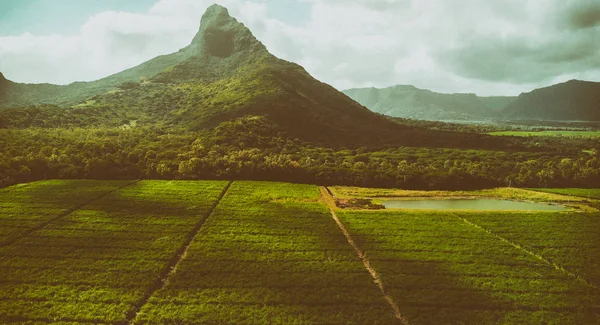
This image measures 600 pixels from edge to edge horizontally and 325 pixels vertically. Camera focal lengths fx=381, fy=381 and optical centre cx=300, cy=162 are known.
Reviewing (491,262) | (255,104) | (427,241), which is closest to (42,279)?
(427,241)

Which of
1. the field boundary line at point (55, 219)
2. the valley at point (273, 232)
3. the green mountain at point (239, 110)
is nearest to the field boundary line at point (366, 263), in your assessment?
the valley at point (273, 232)

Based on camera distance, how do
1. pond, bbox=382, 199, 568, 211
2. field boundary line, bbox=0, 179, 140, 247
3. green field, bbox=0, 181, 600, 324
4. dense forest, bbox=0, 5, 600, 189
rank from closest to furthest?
green field, bbox=0, 181, 600, 324 < field boundary line, bbox=0, 179, 140, 247 < pond, bbox=382, 199, 568, 211 < dense forest, bbox=0, 5, 600, 189

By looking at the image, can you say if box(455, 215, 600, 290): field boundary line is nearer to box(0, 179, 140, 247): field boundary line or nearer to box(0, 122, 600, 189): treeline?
box(0, 122, 600, 189): treeline

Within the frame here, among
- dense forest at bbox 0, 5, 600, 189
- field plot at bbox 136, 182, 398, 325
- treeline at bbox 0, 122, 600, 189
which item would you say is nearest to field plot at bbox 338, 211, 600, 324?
field plot at bbox 136, 182, 398, 325

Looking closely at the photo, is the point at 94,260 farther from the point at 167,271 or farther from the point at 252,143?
the point at 252,143

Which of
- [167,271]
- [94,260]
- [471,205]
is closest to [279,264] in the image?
[167,271]

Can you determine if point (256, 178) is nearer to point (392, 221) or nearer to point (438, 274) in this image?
point (392, 221)
